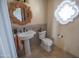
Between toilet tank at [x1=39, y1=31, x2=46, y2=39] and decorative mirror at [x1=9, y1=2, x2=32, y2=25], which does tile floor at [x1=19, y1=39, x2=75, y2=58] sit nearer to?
toilet tank at [x1=39, y1=31, x2=46, y2=39]

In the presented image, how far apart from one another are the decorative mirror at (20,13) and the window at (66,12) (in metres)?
0.72

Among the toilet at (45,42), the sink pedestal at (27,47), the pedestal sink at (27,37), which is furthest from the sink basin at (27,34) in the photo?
the toilet at (45,42)

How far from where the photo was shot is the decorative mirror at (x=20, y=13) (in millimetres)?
2513

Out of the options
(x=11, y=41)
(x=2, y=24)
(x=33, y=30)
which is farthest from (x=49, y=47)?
(x=2, y=24)

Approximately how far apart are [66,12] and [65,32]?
49 cm

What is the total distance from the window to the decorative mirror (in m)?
0.72

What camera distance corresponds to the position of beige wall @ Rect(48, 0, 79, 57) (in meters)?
2.58

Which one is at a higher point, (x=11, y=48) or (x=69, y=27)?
(x=69, y=27)

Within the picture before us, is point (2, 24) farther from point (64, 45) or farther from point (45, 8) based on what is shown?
point (64, 45)

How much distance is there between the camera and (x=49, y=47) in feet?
9.29

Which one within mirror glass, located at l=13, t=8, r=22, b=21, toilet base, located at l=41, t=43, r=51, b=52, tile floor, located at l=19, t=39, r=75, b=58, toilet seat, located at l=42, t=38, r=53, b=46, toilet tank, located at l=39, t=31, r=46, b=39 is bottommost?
tile floor, located at l=19, t=39, r=75, b=58

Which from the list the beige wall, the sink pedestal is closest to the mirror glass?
the sink pedestal

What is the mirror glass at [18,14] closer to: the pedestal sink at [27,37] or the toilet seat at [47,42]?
the pedestal sink at [27,37]

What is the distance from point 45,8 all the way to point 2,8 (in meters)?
1.21
